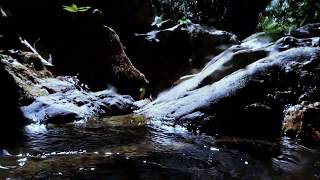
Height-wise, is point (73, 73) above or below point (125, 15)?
below

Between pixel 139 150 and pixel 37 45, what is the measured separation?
7.80 m

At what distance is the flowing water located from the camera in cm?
338

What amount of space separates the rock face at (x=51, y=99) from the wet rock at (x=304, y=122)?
9.66 ft

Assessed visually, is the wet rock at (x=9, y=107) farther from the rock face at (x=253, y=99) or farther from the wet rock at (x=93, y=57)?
the wet rock at (x=93, y=57)

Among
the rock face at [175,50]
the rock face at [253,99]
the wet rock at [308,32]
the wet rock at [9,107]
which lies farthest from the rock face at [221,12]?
the wet rock at [9,107]

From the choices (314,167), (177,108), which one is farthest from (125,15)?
(314,167)

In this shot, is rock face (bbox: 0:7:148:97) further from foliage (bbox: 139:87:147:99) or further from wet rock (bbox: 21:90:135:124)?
wet rock (bbox: 21:90:135:124)

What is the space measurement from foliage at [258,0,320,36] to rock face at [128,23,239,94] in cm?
190

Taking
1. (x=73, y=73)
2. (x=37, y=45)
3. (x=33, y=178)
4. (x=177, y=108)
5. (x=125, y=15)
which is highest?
(x=125, y=15)


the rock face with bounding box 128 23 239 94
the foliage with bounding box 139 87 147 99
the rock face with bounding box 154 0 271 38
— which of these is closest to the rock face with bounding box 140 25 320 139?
the foliage with bounding box 139 87 147 99

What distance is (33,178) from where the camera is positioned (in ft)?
10.2

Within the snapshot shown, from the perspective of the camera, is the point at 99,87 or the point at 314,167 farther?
the point at 99,87

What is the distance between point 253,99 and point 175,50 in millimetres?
6573

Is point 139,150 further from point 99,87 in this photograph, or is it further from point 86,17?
point 86,17
